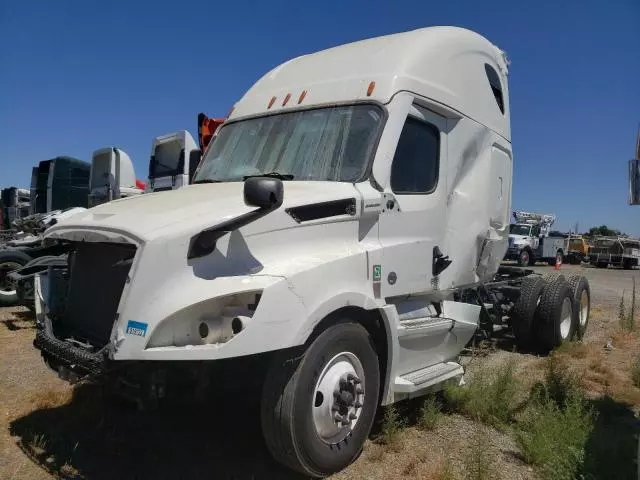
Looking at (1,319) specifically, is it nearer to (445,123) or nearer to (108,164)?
(108,164)

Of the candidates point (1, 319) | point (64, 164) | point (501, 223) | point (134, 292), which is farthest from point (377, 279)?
point (64, 164)

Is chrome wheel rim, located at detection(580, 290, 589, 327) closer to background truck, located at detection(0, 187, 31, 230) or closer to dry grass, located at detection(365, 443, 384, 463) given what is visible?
dry grass, located at detection(365, 443, 384, 463)

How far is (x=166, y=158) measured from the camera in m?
11.0

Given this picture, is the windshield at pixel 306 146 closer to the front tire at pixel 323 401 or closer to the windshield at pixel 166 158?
the front tire at pixel 323 401

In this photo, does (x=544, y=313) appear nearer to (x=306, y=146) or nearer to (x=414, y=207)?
(x=414, y=207)

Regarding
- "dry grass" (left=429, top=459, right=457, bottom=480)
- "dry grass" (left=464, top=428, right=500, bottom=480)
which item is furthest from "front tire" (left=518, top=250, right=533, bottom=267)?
"dry grass" (left=429, top=459, right=457, bottom=480)

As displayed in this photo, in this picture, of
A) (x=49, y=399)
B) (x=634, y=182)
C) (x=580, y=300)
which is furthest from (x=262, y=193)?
(x=580, y=300)

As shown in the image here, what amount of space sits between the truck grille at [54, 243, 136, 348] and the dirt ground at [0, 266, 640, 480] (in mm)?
577

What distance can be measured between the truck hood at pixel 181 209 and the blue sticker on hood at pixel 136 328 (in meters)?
0.49

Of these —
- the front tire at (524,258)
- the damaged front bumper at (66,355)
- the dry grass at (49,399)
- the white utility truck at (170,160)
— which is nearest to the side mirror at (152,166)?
the white utility truck at (170,160)

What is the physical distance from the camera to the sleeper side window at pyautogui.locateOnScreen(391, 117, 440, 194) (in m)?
4.51

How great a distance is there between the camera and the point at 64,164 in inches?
486

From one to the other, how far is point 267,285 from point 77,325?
5.58 ft

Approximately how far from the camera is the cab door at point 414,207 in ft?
14.3
